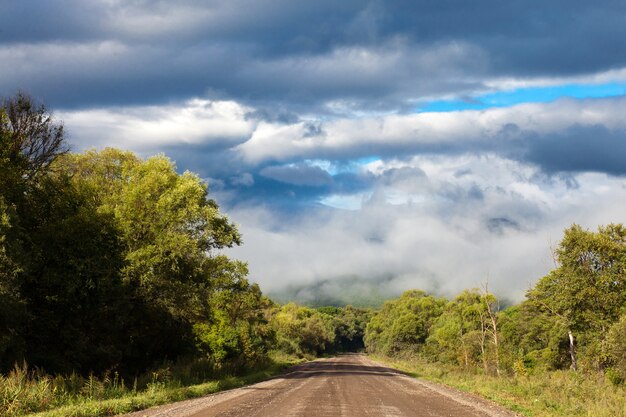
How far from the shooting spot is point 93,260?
25.9 metres

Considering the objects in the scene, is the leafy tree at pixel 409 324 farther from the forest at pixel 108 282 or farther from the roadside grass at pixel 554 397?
the roadside grass at pixel 554 397

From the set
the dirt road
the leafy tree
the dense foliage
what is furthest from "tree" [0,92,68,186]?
the leafy tree

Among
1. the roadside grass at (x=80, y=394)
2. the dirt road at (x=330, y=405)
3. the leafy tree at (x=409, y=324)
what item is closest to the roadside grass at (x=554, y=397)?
the dirt road at (x=330, y=405)

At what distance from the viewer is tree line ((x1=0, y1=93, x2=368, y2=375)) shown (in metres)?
24.0

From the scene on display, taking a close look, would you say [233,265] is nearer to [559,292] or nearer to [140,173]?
[140,173]

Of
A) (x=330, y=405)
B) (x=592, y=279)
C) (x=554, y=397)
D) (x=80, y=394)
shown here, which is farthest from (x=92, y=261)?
(x=592, y=279)

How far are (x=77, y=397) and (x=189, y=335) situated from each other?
62.0 feet

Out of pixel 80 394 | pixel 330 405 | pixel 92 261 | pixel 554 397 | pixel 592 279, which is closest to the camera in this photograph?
pixel 330 405

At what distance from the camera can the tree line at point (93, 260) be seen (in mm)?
23953

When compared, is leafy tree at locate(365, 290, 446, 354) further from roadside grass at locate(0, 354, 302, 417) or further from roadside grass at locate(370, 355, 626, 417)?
roadside grass at locate(0, 354, 302, 417)

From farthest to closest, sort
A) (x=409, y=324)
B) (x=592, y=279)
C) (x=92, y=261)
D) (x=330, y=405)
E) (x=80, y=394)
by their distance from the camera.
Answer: (x=409, y=324)
(x=592, y=279)
(x=92, y=261)
(x=80, y=394)
(x=330, y=405)

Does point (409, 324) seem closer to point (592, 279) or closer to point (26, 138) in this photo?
point (592, 279)

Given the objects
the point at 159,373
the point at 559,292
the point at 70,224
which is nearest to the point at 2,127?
the point at 70,224

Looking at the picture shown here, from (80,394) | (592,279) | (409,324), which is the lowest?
(409,324)
